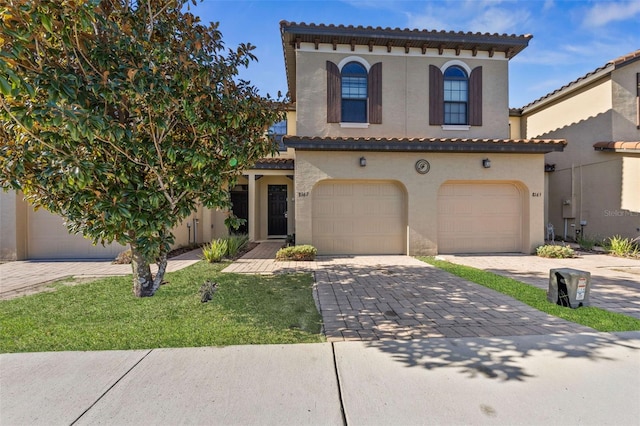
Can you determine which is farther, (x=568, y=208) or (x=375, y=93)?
(x=568, y=208)

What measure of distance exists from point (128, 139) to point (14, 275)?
6.85 meters

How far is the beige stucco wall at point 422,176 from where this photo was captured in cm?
941

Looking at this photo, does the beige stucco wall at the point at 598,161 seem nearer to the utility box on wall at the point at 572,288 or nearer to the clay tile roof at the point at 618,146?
the clay tile roof at the point at 618,146

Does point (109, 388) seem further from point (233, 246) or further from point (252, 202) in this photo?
point (252, 202)

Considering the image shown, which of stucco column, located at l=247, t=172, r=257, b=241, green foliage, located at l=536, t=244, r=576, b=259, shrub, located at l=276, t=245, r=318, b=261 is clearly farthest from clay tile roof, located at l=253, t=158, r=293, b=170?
green foliage, located at l=536, t=244, r=576, b=259

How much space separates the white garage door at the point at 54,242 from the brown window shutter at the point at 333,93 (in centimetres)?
849

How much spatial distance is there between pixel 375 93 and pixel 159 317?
9.22m

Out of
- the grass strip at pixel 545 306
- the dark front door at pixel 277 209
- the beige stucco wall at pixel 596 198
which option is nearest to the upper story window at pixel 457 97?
the beige stucco wall at pixel 596 198

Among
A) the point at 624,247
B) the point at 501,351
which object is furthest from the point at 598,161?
the point at 501,351

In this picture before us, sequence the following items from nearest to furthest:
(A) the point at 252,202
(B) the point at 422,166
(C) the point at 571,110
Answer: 1. (B) the point at 422,166
2. (C) the point at 571,110
3. (A) the point at 252,202

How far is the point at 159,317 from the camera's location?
4426 mm

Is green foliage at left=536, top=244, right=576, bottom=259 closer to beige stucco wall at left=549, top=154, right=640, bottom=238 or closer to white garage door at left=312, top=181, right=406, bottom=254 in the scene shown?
beige stucco wall at left=549, top=154, right=640, bottom=238

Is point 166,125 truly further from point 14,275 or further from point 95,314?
point 14,275

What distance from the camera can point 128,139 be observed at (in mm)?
3982
